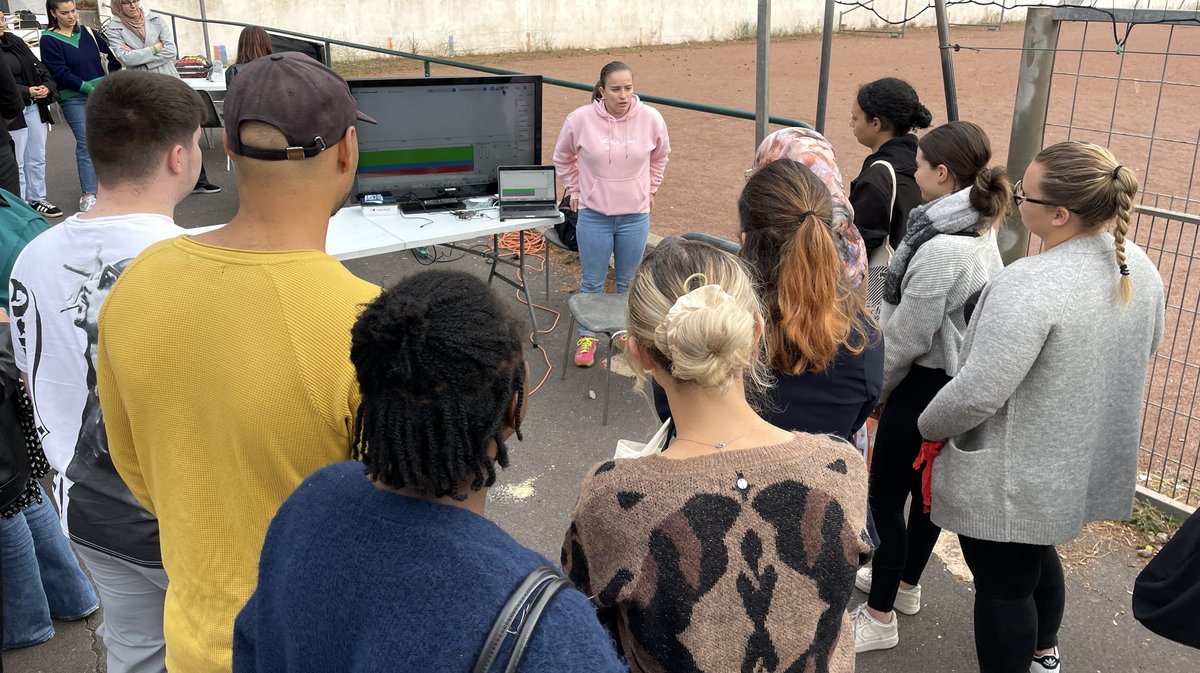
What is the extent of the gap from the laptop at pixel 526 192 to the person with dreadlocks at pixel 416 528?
4.12 metres

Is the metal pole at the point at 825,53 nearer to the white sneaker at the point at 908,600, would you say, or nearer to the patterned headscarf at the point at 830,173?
the patterned headscarf at the point at 830,173

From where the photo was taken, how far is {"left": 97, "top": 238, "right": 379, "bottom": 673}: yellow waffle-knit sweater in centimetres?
146

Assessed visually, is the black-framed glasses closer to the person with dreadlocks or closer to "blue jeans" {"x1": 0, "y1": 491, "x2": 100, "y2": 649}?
the person with dreadlocks

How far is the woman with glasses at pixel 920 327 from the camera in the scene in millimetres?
2760

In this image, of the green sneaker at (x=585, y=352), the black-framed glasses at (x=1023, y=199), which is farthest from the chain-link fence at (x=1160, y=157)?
the green sneaker at (x=585, y=352)

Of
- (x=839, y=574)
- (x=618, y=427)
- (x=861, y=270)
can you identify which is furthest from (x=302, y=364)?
(x=618, y=427)

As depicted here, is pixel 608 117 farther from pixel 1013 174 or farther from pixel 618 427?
pixel 1013 174

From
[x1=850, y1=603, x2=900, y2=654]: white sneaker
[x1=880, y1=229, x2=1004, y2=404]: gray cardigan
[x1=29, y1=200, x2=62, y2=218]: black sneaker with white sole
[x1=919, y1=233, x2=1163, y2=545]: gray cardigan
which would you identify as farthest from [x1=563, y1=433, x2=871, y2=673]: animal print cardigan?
[x1=29, y1=200, x2=62, y2=218]: black sneaker with white sole

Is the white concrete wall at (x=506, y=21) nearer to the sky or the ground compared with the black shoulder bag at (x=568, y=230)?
nearer to the sky

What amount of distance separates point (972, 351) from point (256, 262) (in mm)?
1755

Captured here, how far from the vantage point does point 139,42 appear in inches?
341

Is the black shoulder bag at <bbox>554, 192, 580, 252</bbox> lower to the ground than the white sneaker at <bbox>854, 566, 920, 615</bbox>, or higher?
higher

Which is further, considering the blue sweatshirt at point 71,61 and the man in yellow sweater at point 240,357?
the blue sweatshirt at point 71,61

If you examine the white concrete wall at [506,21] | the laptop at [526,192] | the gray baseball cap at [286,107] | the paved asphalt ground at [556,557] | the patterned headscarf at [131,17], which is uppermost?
the white concrete wall at [506,21]
